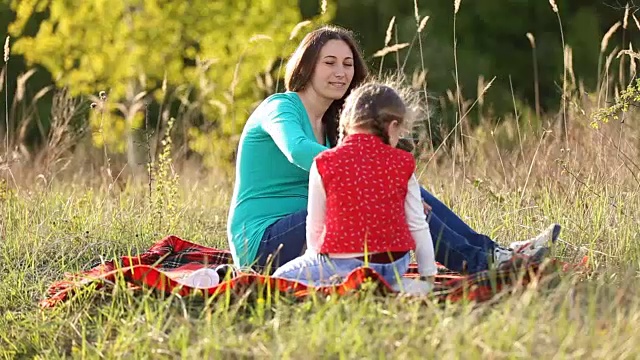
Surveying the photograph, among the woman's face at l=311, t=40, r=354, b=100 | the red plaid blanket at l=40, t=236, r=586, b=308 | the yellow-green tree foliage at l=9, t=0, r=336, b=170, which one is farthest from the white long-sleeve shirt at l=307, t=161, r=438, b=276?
the yellow-green tree foliage at l=9, t=0, r=336, b=170

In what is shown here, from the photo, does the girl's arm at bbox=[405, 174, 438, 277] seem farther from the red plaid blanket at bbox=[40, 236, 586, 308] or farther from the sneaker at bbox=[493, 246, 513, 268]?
the sneaker at bbox=[493, 246, 513, 268]

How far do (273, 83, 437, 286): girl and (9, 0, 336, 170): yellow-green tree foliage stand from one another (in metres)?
6.57

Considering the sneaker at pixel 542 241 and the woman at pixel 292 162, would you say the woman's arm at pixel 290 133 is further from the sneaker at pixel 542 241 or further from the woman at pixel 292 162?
the sneaker at pixel 542 241

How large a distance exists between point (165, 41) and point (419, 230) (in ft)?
24.3

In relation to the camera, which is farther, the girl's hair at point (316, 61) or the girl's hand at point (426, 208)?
the girl's hair at point (316, 61)

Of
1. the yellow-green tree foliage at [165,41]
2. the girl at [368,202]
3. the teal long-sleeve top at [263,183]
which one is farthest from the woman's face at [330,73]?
the yellow-green tree foliage at [165,41]

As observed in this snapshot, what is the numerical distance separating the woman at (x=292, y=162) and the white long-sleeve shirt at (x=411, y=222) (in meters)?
0.34

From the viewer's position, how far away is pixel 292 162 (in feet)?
13.5

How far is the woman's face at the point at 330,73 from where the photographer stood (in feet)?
14.6

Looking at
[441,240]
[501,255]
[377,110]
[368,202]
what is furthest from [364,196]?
[501,255]

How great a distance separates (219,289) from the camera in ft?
12.0

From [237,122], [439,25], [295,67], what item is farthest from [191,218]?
[439,25]

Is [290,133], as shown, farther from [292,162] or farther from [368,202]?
[368,202]

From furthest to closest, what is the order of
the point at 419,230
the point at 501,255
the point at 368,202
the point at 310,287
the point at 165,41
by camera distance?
1. the point at 165,41
2. the point at 501,255
3. the point at 419,230
4. the point at 368,202
5. the point at 310,287
